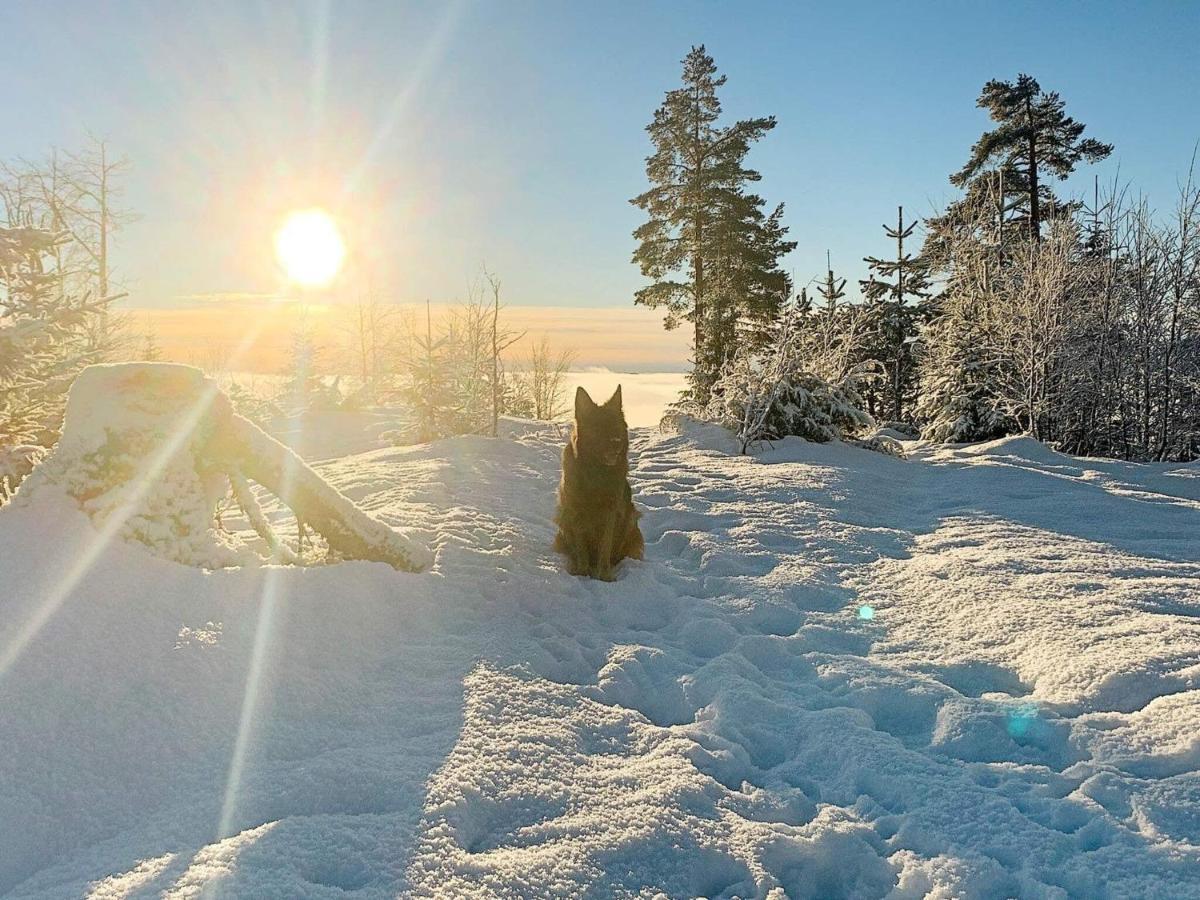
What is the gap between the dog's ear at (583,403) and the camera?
5086 millimetres

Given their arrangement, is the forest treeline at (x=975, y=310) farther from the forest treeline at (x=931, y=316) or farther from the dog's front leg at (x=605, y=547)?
the dog's front leg at (x=605, y=547)

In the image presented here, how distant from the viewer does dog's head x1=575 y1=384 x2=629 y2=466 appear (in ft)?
16.6

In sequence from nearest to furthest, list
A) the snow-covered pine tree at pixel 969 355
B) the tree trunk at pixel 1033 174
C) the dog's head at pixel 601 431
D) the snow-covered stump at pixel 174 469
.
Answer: the snow-covered stump at pixel 174 469
the dog's head at pixel 601 431
the snow-covered pine tree at pixel 969 355
the tree trunk at pixel 1033 174

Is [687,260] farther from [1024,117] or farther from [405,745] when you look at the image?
[405,745]

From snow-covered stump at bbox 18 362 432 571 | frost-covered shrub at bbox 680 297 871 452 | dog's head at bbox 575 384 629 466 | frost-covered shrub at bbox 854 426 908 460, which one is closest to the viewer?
snow-covered stump at bbox 18 362 432 571

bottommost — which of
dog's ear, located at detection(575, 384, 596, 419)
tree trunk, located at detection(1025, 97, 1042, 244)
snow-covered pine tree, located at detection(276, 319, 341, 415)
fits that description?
dog's ear, located at detection(575, 384, 596, 419)

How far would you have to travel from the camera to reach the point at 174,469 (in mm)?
3648

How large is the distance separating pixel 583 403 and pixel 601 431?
0.28m

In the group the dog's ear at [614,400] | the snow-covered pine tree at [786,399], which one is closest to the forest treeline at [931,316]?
the snow-covered pine tree at [786,399]

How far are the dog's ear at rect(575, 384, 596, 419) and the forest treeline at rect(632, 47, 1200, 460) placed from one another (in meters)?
7.72

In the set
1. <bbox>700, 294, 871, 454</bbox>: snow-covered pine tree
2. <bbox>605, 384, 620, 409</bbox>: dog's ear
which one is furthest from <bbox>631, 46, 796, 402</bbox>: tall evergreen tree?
<bbox>605, 384, 620, 409</bbox>: dog's ear

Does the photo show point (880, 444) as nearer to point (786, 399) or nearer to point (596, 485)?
point (786, 399)

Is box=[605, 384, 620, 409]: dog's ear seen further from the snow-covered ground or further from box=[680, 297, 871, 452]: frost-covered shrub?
box=[680, 297, 871, 452]: frost-covered shrub

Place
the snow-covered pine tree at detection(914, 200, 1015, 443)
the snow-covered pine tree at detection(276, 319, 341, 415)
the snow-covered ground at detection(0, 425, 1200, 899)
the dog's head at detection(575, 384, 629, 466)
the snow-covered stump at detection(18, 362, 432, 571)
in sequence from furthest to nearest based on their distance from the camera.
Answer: the snow-covered pine tree at detection(276, 319, 341, 415) → the snow-covered pine tree at detection(914, 200, 1015, 443) → the dog's head at detection(575, 384, 629, 466) → the snow-covered stump at detection(18, 362, 432, 571) → the snow-covered ground at detection(0, 425, 1200, 899)
